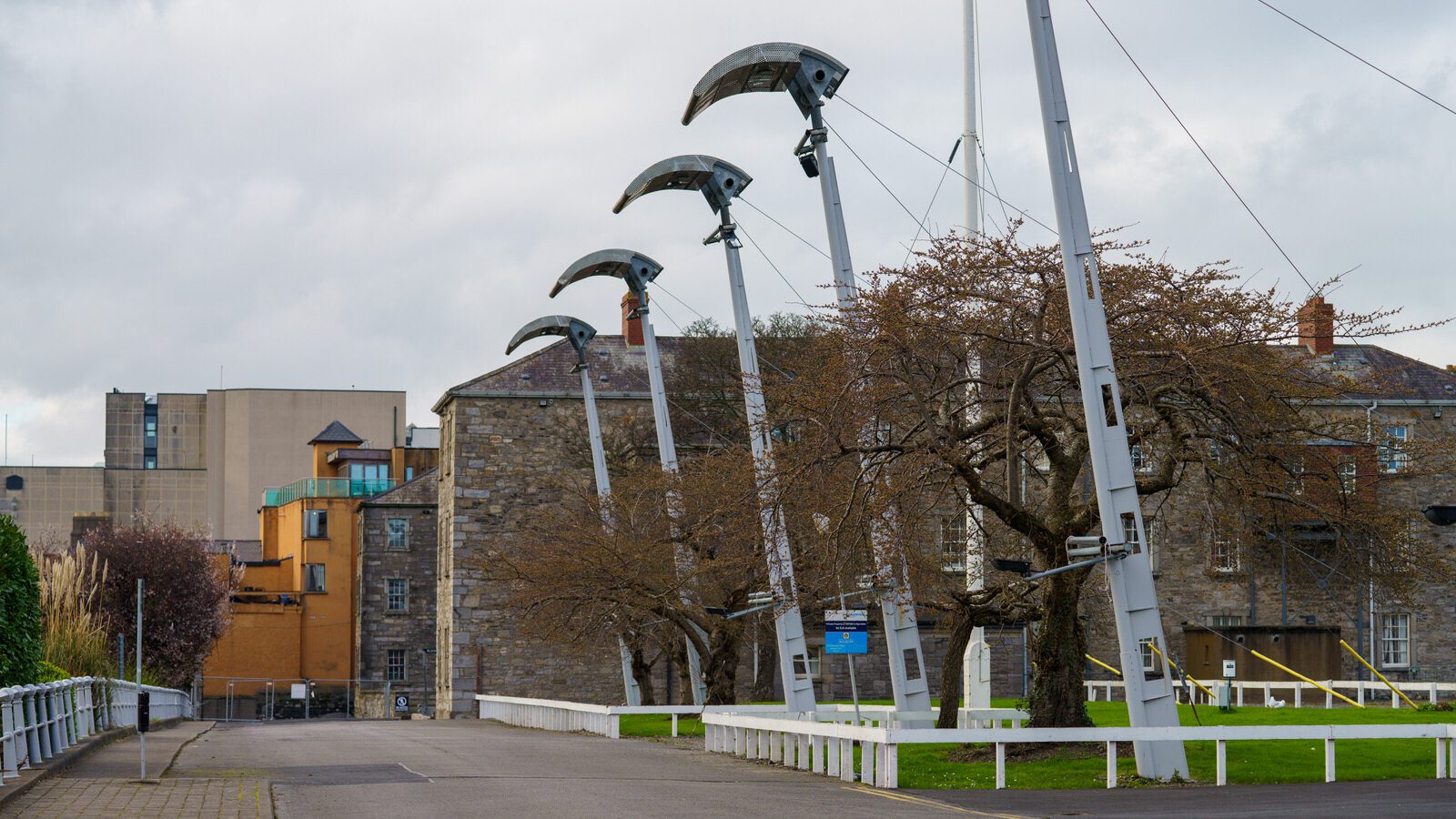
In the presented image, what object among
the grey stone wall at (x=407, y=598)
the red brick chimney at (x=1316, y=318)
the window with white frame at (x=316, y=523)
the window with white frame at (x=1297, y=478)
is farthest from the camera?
the window with white frame at (x=316, y=523)

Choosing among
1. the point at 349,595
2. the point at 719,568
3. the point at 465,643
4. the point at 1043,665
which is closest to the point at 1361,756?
the point at 1043,665

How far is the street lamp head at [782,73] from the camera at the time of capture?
78.8 feet

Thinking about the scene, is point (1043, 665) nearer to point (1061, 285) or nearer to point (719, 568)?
point (1061, 285)

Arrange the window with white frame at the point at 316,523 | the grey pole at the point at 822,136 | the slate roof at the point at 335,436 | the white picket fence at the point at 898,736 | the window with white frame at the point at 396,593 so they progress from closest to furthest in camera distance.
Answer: the white picket fence at the point at 898,736, the grey pole at the point at 822,136, the window with white frame at the point at 396,593, the window with white frame at the point at 316,523, the slate roof at the point at 335,436

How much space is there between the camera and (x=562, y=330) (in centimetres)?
4188

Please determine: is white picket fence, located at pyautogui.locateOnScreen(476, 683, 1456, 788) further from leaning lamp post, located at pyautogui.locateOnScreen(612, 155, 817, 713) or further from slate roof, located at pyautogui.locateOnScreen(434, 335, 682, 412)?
slate roof, located at pyautogui.locateOnScreen(434, 335, 682, 412)

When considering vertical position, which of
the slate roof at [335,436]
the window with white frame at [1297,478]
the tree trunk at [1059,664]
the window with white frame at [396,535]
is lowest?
the tree trunk at [1059,664]

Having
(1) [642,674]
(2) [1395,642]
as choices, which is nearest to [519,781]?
(1) [642,674]

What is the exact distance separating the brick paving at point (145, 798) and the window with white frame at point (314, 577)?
181ft

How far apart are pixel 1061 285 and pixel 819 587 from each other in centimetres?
554

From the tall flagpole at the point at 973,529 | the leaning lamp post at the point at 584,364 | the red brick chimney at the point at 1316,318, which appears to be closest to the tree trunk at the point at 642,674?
the leaning lamp post at the point at 584,364

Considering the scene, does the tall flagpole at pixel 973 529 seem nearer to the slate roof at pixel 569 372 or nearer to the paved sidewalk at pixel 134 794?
the paved sidewalk at pixel 134 794

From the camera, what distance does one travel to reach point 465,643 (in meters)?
53.9

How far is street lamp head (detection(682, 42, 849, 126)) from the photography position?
24.0m
